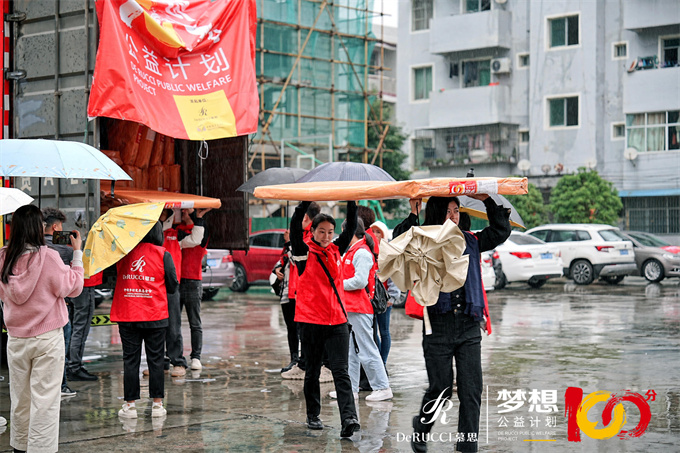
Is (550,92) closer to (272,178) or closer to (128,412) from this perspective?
(272,178)

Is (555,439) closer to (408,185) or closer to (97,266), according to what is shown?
(408,185)

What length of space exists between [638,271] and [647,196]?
1030cm

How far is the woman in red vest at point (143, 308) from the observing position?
798cm

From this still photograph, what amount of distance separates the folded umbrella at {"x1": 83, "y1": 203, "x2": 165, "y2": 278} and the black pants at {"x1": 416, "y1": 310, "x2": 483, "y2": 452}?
9.65 feet

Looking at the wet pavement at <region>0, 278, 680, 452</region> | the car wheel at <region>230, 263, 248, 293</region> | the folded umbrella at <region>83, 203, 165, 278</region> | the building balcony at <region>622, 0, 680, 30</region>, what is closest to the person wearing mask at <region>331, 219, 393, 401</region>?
the wet pavement at <region>0, 278, 680, 452</region>

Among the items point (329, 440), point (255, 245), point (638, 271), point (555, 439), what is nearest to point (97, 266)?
point (329, 440)

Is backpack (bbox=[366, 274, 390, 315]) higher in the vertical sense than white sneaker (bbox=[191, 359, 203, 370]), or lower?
higher

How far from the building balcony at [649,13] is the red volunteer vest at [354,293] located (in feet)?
92.8

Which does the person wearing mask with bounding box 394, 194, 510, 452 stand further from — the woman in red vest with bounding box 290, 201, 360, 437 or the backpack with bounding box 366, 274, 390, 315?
the backpack with bounding box 366, 274, 390, 315

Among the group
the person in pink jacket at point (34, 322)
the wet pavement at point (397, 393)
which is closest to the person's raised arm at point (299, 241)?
the wet pavement at point (397, 393)

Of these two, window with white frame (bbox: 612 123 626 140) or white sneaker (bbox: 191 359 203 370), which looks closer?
white sneaker (bbox: 191 359 203 370)

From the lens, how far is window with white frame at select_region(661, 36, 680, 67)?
33844 mm

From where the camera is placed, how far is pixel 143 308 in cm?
798

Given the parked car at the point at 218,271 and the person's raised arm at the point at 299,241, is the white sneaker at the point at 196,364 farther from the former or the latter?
the parked car at the point at 218,271
